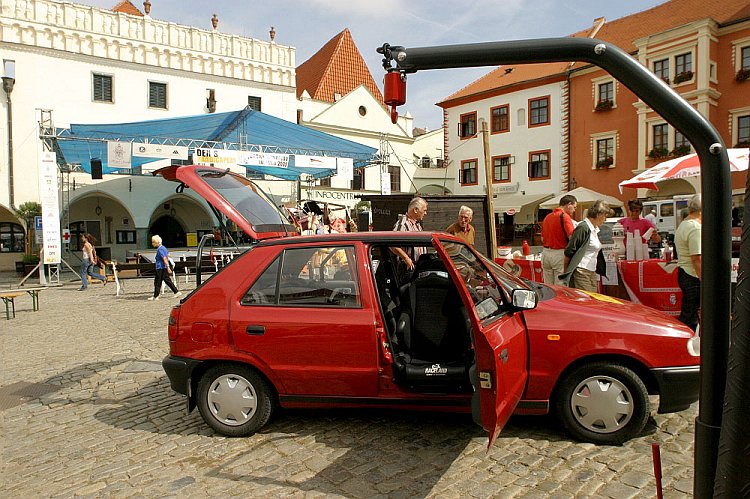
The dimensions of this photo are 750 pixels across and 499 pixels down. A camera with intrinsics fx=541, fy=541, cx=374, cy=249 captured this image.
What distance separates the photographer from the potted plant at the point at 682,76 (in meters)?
26.4

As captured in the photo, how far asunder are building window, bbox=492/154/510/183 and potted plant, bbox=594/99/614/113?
21.5ft

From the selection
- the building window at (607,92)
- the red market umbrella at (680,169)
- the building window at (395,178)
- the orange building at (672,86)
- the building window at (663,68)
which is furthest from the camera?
the building window at (395,178)

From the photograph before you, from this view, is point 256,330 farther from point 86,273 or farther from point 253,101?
point 253,101

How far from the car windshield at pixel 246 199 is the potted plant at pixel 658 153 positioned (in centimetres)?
2517

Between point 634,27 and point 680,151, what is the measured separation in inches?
462

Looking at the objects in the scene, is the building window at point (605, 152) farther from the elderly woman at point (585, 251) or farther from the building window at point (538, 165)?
the elderly woman at point (585, 251)

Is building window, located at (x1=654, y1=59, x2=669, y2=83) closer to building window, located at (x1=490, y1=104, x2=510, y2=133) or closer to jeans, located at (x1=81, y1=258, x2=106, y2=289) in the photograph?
building window, located at (x1=490, y1=104, x2=510, y2=133)

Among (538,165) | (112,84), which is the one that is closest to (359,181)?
(538,165)

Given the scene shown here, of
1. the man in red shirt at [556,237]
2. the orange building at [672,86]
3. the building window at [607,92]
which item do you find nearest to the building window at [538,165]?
the orange building at [672,86]

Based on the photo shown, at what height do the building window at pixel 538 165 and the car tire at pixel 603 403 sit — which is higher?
the building window at pixel 538 165

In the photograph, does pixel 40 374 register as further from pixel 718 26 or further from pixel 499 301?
pixel 718 26

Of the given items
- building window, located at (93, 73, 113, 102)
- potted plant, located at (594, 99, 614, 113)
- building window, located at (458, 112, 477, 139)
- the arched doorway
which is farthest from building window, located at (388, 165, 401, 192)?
building window, located at (93, 73, 113, 102)

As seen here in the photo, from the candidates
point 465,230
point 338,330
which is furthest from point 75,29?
point 338,330

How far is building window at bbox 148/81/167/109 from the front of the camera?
91.0 feet
